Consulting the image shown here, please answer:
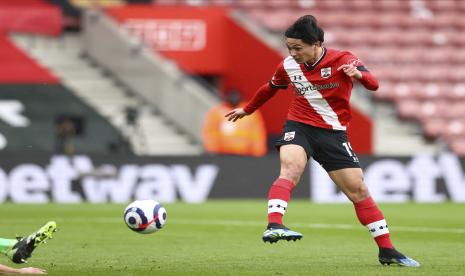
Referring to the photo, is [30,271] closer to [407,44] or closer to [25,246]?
[25,246]

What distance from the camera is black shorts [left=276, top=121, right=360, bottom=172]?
30.6ft

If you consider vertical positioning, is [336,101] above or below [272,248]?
above

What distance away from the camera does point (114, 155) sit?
20594 millimetres

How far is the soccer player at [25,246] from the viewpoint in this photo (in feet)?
26.9

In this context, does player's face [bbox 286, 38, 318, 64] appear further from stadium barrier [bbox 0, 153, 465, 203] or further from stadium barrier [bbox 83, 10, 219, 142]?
stadium barrier [bbox 83, 10, 219, 142]

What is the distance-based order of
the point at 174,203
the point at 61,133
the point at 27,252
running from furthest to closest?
the point at 61,133 → the point at 174,203 → the point at 27,252

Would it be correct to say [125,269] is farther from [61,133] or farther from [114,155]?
[61,133]

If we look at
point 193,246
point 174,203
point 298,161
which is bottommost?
point 174,203

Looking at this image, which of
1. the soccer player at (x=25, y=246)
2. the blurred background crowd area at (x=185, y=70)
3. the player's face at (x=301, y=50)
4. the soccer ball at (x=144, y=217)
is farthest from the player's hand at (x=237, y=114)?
the blurred background crowd area at (x=185, y=70)

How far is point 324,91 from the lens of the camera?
938 cm

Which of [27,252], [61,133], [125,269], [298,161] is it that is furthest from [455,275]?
[61,133]

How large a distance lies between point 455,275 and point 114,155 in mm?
12714

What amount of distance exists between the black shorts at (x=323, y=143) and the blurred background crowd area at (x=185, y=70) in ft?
42.4

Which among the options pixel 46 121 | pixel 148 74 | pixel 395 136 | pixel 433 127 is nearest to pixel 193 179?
pixel 46 121
